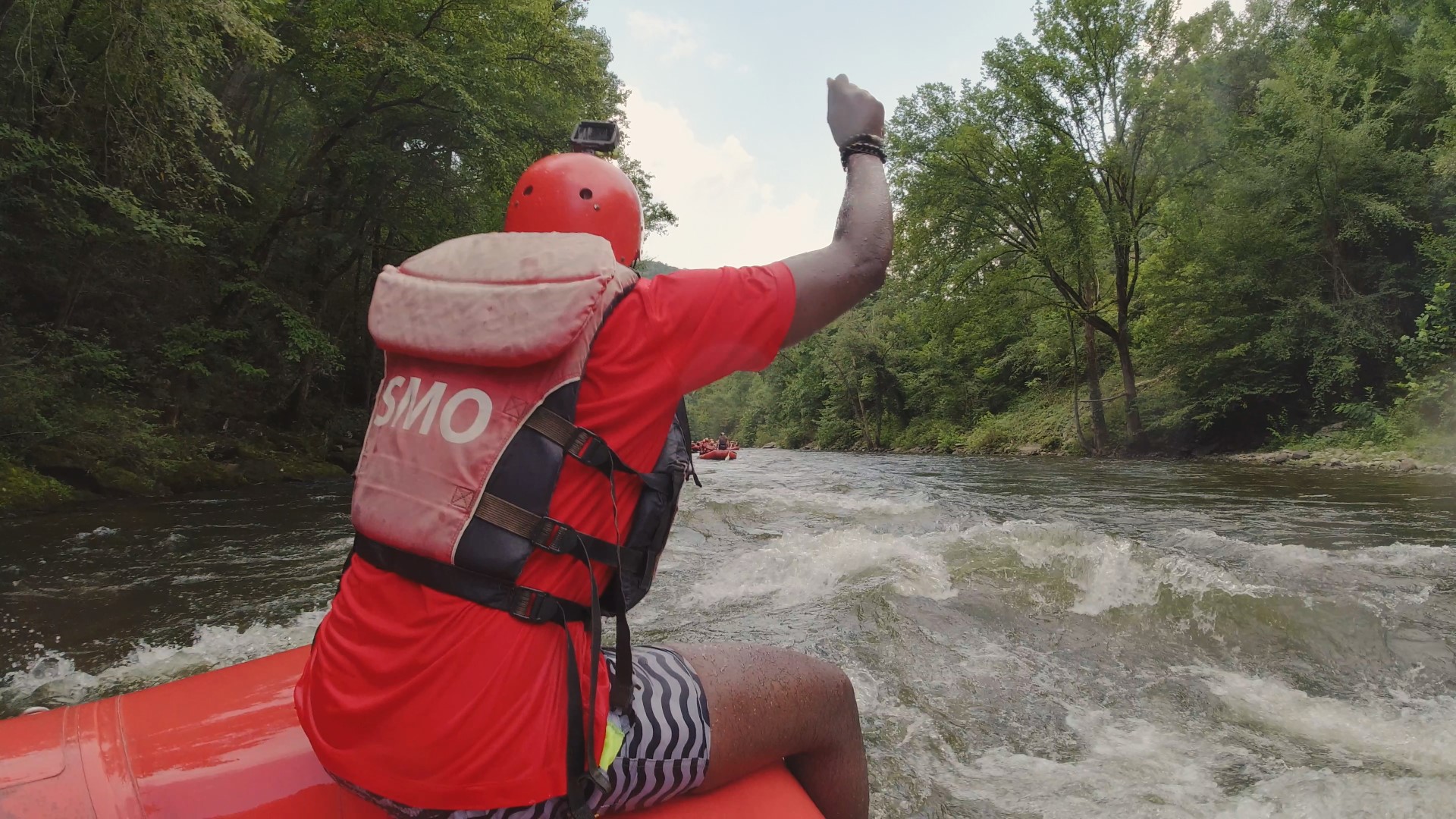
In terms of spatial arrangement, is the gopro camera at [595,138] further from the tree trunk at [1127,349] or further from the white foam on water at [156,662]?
the tree trunk at [1127,349]

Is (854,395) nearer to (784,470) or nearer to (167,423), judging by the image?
(784,470)

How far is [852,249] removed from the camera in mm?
1430

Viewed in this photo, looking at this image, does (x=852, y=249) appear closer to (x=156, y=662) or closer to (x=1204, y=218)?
(x=156, y=662)

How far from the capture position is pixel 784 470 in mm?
18062

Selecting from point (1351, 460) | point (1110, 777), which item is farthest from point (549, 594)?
point (1351, 460)

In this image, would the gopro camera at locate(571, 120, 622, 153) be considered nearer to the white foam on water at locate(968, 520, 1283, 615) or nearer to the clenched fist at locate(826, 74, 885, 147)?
the clenched fist at locate(826, 74, 885, 147)

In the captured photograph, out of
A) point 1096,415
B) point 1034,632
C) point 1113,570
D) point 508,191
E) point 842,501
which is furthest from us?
point 1096,415

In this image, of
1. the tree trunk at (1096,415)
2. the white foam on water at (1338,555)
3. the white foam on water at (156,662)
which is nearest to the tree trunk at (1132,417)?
the tree trunk at (1096,415)

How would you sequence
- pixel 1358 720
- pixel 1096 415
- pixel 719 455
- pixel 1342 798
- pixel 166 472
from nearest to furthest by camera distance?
pixel 1342 798 < pixel 1358 720 < pixel 166 472 < pixel 1096 415 < pixel 719 455

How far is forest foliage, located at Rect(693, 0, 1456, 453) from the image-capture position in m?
14.4

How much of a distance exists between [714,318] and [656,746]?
2.69ft

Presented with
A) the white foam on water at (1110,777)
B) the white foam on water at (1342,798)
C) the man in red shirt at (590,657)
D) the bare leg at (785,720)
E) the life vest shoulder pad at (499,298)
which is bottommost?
the white foam on water at (1110,777)

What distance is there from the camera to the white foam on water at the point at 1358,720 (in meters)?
2.53

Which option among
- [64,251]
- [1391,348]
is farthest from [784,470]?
[64,251]
